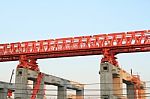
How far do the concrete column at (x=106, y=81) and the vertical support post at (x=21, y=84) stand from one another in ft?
40.4

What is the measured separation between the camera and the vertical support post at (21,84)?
41.7m

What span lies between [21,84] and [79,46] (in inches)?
422

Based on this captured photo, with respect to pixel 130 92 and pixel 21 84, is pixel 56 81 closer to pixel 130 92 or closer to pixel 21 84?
pixel 21 84

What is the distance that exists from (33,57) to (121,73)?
14.4 metres

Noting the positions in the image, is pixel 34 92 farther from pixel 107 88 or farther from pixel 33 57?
pixel 107 88

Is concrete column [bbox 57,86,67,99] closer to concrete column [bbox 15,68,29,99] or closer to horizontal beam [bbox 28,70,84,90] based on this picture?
horizontal beam [bbox 28,70,84,90]

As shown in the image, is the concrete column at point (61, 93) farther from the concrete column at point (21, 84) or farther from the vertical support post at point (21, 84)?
the concrete column at point (21, 84)

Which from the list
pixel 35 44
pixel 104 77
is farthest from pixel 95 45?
pixel 35 44

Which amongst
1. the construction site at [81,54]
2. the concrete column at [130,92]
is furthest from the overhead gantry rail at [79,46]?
the concrete column at [130,92]

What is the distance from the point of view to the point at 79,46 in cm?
4159

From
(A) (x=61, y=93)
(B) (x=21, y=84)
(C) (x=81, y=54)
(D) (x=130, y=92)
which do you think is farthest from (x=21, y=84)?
(D) (x=130, y=92)

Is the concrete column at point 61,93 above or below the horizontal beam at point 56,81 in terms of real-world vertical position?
below

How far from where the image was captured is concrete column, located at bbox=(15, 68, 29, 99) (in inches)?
1640

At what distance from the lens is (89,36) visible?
4147cm
